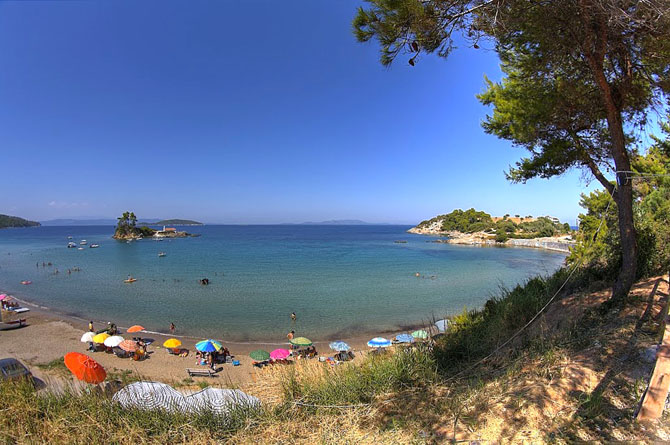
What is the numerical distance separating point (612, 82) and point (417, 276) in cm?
2803

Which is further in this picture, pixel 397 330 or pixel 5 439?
pixel 397 330

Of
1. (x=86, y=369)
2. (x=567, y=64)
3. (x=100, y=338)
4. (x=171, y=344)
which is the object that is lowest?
(x=171, y=344)

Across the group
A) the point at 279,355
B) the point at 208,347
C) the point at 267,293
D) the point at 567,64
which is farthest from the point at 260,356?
the point at 567,64

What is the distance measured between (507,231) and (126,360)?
9067 cm

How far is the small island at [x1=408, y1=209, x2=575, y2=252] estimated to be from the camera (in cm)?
6431

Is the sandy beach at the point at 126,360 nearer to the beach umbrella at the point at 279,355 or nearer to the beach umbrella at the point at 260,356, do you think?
the beach umbrella at the point at 260,356

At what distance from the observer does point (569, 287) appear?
26.4 ft

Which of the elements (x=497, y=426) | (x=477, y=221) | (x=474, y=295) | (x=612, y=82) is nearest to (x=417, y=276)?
(x=474, y=295)

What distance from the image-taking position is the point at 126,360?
14.1 meters

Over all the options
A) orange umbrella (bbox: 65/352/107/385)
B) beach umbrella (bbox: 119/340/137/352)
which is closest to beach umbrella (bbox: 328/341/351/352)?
orange umbrella (bbox: 65/352/107/385)

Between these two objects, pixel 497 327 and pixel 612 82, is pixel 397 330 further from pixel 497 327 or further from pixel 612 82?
pixel 612 82

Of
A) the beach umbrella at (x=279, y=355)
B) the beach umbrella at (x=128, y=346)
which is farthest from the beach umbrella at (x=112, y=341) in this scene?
the beach umbrella at (x=279, y=355)

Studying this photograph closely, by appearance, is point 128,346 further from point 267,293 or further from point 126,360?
point 267,293

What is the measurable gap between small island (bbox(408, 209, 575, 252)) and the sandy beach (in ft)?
186
